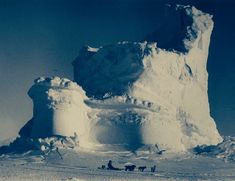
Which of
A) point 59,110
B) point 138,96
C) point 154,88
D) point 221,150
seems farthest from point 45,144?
point 221,150

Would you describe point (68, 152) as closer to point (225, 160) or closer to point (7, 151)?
point (7, 151)

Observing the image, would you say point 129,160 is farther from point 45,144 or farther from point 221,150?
point 221,150

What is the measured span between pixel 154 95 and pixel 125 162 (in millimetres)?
15889

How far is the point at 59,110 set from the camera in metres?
72.8

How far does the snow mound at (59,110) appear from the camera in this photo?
72.4 meters

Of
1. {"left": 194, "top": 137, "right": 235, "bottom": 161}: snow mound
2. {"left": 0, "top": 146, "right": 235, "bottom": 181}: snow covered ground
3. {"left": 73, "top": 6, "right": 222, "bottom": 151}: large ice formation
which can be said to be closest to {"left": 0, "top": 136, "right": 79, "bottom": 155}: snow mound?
{"left": 0, "top": 146, "right": 235, "bottom": 181}: snow covered ground

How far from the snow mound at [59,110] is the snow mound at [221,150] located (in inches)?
600

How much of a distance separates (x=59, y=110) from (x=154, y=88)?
48.7 ft

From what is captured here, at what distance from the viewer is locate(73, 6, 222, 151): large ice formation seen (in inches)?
2963

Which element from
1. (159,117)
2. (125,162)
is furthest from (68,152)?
(159,117)

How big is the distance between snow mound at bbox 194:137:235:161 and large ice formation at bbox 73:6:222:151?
3.73 meters

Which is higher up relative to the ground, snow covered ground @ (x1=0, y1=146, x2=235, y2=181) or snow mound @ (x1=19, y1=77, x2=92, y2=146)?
snow mound @ (x1=19, y1=77, x2=92, y2=146)

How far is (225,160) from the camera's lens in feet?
233

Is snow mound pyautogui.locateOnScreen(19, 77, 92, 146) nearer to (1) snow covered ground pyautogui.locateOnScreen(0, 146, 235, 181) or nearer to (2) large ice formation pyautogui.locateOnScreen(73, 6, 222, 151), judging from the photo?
(2) large ice formation pyautogui.locateOnScreen(73, 6, 222, 151)
